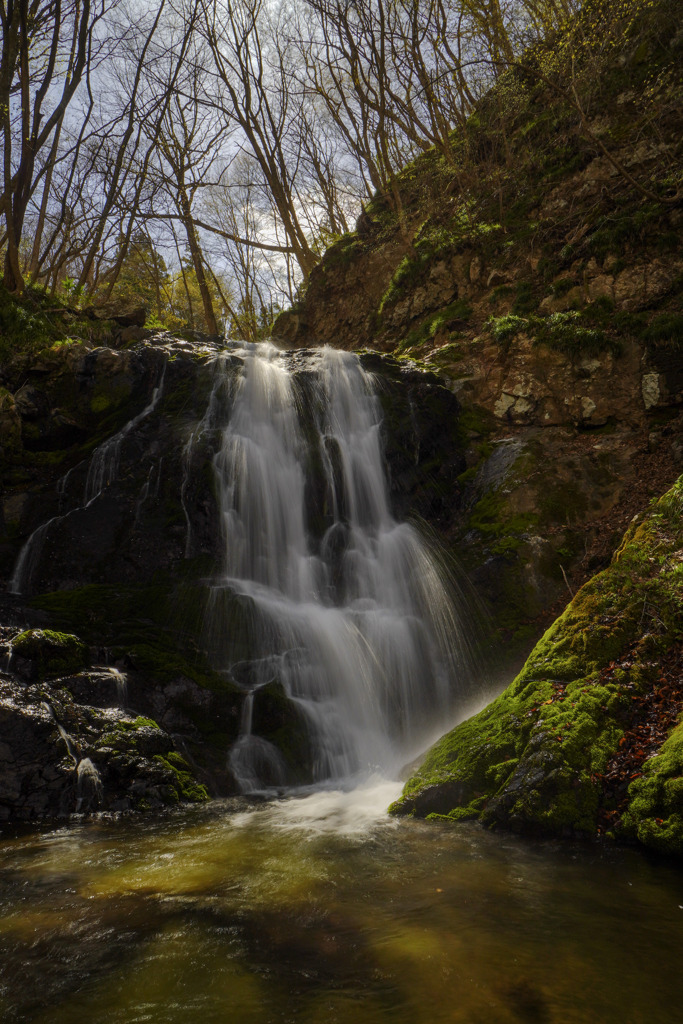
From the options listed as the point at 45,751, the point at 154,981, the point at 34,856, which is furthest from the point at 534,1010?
the point at 45,751

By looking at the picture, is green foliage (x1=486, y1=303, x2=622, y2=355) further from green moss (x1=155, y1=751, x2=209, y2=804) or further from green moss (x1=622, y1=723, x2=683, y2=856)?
green moss (x1=155, y1=751, x2=209, y2=804)

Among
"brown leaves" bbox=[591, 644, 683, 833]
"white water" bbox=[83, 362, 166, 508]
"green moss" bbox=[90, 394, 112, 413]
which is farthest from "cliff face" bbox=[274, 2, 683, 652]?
"green moss" bbox=[90, 394, 112, 413]

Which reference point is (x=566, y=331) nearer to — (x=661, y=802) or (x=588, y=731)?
(x=588, y=731)

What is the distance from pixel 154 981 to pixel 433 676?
18.4 feet

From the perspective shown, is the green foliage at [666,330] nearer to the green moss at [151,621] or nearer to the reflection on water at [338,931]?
the green moss at [151,621]

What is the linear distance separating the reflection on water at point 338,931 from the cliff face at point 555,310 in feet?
14.8

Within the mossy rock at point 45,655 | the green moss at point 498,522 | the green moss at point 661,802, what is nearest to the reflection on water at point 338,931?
the green moss at point 661,802

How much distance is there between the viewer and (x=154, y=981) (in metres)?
2.62

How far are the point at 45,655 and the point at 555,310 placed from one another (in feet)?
38.4

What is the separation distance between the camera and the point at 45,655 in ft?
21.1

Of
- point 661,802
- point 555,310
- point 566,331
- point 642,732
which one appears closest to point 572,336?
point 566,331

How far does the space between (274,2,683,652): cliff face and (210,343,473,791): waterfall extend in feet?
3.99

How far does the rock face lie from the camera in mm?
5770

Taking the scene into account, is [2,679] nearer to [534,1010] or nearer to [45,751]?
[45,751]
